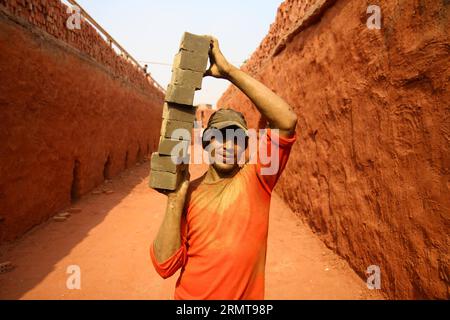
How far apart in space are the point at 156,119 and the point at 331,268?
1434 cm

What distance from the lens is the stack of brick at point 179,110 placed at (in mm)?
1732

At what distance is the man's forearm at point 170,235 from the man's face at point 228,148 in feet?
1.34

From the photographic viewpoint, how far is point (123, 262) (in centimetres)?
510

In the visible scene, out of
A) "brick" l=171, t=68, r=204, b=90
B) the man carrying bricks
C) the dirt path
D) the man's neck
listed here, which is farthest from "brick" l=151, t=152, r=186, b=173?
→ the dirt path

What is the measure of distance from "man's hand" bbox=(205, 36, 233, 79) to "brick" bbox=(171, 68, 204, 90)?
79 millimetres

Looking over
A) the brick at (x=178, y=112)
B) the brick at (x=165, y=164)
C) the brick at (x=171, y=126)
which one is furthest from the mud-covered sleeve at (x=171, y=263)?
the brick at (x=178, y=112)

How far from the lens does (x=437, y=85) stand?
281 centimetres

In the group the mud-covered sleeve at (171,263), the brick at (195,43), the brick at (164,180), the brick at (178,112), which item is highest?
the brick at (195,43)

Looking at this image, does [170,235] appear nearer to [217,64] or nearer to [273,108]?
[273,108]

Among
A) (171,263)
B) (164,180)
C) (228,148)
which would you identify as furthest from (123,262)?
(228,148)

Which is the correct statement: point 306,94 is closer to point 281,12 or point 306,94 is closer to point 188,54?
point 281,12

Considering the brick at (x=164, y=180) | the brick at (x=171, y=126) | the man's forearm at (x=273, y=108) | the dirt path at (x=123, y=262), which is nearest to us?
the man's forearm at (x=273, y=108)

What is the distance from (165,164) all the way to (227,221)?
556 mm

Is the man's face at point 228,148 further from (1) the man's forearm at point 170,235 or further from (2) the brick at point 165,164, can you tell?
(1) the man's forearm at point 170,235
